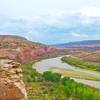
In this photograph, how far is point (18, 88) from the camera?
51.7 ft

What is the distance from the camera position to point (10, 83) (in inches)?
609

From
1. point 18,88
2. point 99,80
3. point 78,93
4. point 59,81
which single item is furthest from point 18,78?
point 99,80

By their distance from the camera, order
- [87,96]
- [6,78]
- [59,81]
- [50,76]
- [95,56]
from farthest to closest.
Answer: [95,56] < [50,76] < [59,81] < [87,96] < [6,78]

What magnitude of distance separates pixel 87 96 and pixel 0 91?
117 ft

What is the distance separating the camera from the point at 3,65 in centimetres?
1576

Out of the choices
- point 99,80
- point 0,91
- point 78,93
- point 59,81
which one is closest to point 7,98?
point 0,91

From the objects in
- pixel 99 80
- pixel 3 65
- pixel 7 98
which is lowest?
pixel 99 80

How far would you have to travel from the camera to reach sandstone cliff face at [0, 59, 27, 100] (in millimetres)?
15477

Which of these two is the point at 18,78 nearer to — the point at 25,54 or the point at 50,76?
the point at 50,76

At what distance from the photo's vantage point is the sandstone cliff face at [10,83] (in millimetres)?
15477

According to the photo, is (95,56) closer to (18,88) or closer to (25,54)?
(25,54)

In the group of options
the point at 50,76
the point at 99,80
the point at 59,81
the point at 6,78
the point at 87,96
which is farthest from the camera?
the point at 99,80

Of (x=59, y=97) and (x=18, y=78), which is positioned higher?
(x=18, y=78)

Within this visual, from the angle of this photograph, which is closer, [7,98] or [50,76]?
[7,98]
